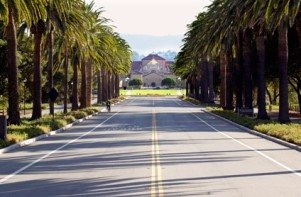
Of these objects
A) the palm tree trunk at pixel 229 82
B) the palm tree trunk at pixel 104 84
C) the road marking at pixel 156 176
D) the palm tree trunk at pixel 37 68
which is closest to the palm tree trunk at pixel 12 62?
the palm tree trunk at pixel 37 68

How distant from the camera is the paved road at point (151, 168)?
13.6 m

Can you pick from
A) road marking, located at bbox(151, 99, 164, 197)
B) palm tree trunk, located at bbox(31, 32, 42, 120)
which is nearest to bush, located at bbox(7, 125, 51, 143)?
road marking, located at bbox(151, 99, 164, 197)

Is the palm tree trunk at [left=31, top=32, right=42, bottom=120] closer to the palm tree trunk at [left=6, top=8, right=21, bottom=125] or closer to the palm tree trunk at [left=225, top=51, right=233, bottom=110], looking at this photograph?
the palm tree trunk at [left=6, top=8, right=21, bottom=125]

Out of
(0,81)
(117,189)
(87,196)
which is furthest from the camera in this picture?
(0,81)

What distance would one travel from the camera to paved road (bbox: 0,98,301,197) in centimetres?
1362

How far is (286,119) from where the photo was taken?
38.2 metres

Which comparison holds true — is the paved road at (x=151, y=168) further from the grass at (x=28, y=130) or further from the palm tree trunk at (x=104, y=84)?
the palm tree trunk at (x=104, y=84)

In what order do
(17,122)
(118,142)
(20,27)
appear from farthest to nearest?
(20,27)
(17,122)
(118,142)

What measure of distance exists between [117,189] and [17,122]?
21.6 metres

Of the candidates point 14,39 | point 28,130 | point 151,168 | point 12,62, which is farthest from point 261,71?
point 151,168

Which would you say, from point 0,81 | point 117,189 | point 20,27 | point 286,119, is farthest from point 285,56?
point 0,81

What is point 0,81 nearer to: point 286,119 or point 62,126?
point 62,126

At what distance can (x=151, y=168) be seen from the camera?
17.8 meters

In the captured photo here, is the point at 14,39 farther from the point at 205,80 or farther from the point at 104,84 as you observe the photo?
the point at 104,84
